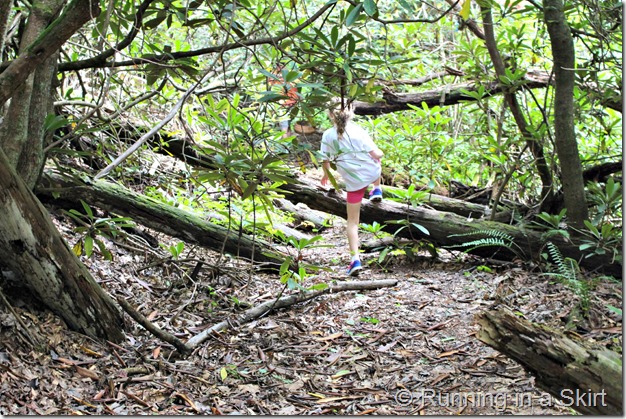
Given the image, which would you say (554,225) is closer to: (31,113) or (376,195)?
(376,195)

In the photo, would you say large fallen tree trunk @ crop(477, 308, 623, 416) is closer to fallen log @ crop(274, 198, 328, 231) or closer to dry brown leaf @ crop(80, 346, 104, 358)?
dry brown leaf @ crop(80, 346, 104, 358)

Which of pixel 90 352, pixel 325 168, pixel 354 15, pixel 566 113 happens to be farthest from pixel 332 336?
pixel 566 113

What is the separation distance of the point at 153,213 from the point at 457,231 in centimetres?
279

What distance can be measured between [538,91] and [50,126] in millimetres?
6382

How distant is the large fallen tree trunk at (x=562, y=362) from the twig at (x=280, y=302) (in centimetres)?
170

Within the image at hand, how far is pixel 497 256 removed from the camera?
210 inches

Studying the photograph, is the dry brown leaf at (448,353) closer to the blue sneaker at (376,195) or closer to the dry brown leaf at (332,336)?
the dry brown leaf at (332,336)

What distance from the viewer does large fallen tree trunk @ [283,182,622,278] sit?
4.83 metres

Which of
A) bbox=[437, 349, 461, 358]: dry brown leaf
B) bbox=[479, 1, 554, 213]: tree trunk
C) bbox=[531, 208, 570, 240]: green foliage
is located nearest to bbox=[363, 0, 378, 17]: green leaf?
bbox=[437, 349, 461, 358]: dry brown leaf

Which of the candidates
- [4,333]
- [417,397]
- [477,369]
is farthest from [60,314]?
[477,369]

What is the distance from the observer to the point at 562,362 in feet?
6.93

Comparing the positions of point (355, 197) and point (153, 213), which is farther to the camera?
point (355, 197)

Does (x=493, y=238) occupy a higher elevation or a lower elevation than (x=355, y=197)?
lower

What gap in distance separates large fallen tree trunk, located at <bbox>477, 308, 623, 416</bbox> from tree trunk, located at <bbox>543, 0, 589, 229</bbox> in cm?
278
